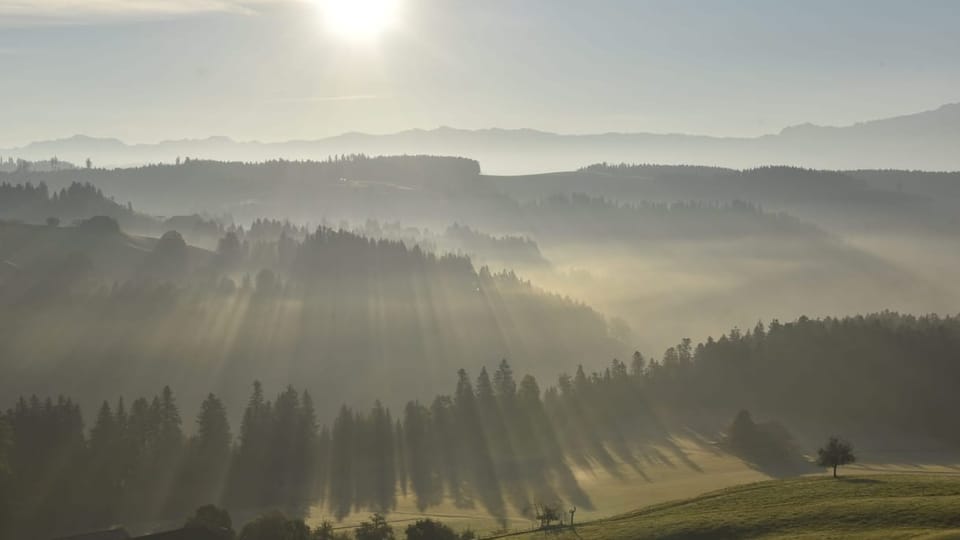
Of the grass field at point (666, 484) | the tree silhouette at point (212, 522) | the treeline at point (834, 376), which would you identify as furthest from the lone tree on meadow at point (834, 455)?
the tree silhouette at point (212, 522)

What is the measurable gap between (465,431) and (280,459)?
33.8m

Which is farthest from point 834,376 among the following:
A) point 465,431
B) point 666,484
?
point 465,431

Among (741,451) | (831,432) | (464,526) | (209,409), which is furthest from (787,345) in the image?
(209,409)

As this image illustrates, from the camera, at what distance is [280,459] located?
13600 centimetres

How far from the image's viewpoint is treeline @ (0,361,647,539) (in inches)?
4646

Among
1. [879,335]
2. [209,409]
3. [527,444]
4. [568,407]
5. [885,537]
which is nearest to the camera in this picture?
[885,537]

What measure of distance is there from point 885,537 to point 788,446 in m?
77.5

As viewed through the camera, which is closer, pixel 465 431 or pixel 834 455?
pixel 834 455

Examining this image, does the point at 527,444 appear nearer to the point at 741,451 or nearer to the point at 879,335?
the point at 741,451

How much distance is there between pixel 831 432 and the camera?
158m

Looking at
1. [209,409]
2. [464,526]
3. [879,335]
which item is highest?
[879,335]

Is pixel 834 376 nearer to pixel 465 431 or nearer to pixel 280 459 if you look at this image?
pixel 465 431

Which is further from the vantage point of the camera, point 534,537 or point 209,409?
point 209,409

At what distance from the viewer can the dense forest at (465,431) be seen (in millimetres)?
121312
